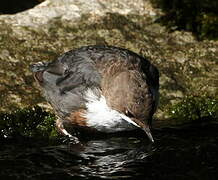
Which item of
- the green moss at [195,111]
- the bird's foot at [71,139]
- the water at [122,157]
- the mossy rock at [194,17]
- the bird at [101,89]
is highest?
the mossy rock at [194,17]

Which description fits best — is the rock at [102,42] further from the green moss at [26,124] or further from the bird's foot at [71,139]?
the bird's foot at [71,139]

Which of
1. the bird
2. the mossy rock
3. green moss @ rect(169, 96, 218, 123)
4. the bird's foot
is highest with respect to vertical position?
the mossy rock

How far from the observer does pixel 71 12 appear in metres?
8.00

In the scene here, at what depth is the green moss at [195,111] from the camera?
22.0 feet

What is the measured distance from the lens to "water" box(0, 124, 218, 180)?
17.6 ft

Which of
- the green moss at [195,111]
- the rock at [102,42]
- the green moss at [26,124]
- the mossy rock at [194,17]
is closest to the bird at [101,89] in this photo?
the green moss at [26,124]

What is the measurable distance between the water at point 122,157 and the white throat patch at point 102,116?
0.23m

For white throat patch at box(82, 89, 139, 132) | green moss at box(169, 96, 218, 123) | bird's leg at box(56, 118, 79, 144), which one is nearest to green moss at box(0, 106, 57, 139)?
bird's leg at box(56, 118, 79, 144)

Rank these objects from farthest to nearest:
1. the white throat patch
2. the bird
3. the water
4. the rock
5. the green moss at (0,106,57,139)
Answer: the rock
the green moss at (0,106,57,139)
the white throat patch
the bird
the water

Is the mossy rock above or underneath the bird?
above

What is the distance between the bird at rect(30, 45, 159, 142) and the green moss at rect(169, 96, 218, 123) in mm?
606

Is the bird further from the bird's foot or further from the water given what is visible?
the water

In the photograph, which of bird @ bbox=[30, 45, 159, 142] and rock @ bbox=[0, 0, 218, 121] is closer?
bird @ bbox=[30, 45, 159, 142]

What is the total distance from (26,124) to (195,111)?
6.38 feet
